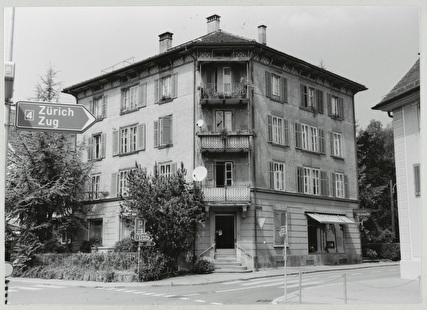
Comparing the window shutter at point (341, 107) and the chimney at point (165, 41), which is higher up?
the chimney at point (165, 41)

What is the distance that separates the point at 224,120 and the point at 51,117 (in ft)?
69.8

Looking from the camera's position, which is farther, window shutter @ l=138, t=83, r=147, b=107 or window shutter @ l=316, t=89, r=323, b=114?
window shutter @ l=316, t=89, r=323, b=114

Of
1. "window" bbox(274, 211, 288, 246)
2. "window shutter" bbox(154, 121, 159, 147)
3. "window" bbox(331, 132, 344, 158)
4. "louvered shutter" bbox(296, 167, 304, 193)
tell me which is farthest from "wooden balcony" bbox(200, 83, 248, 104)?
"window" bbox(331, 132, 344, 158)

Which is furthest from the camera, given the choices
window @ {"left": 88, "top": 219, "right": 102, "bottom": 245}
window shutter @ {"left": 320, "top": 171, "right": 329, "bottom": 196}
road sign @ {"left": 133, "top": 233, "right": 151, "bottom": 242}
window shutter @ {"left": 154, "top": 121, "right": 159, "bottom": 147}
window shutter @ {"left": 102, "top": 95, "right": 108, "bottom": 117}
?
window shutter @ {"left": 102, "top": 95, "right": 108, "bottom": 117}

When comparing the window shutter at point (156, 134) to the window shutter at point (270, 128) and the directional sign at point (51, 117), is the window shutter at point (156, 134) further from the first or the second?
the directional sign at point (51, 117)

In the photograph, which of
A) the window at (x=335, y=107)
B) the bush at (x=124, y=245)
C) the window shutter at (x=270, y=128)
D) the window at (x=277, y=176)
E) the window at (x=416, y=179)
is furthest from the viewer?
the window at (x=335, y=107)

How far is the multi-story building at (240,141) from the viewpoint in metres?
29.1

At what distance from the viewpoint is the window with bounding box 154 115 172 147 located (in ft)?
102

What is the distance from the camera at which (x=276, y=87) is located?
3195 centimetres

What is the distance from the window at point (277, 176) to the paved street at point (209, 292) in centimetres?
814

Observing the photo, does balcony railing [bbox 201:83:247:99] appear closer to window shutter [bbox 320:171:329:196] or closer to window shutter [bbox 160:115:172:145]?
window shutter [bbox 160:115:172:145]

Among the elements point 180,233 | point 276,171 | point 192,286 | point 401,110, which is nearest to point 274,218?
point 276,171

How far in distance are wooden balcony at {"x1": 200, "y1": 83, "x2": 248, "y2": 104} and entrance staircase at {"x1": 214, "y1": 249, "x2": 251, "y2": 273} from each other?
8.10m

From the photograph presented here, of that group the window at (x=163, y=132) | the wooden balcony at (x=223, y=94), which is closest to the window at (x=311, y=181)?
the wooden balcony at (x=223, y=94)
